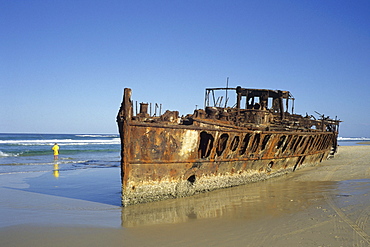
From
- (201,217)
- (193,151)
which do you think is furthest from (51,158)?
(201,217)

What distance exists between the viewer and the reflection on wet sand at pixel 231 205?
7.12 m

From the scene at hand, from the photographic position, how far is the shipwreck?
312 inches

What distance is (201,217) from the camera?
710 centimetres

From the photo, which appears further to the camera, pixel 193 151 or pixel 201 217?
pixel 193 151

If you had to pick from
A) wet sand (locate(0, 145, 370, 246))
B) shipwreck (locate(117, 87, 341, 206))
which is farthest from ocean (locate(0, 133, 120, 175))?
shipwreck (locate(117, 87, 341, 206))

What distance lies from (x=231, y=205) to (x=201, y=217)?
4.25 feet

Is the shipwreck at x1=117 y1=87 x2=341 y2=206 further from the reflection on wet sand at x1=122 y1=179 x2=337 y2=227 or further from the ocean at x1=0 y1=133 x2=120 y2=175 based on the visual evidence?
the ocean at x1=0 y1=133 x2=120 y2=175

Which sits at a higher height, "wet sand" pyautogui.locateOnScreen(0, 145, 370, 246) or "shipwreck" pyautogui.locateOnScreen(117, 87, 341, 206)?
"shipwreck" pyautogui.locateOnScreen(117, 87, 341, 206)

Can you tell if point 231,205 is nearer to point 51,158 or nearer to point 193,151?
point 193,151

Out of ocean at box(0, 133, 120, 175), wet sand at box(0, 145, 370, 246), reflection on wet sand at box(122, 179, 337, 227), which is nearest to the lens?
wet sand at box(0, 145, 370, 246)

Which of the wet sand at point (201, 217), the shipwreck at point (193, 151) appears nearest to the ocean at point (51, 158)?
the wet sand at point (201, 217)

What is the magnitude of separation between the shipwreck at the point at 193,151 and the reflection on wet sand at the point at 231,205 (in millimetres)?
389

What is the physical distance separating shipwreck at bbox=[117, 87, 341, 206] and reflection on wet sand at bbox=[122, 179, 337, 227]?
389mm

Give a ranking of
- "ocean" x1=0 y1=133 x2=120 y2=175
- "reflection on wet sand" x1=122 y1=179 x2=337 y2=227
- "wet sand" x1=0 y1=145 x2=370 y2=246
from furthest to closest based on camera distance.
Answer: "ocean" x1=0 y1=133 x2=120 y2=175 → "reflection on wet sand" x1=122 y1=179 x2=337 y2=227 → "wet sand" x1=0 y1=145 x2=370 y2=246
